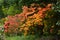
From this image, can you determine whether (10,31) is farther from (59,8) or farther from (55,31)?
(59,8)

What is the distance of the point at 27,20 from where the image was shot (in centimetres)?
1298

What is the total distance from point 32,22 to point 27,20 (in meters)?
0.49

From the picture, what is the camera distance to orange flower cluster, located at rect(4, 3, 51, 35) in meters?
12.6

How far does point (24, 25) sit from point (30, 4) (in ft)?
7.78

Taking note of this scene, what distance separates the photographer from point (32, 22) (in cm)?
1257

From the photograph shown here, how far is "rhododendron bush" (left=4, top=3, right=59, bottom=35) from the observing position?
41.2 feet

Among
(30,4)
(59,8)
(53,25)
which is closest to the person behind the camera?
(59,8)

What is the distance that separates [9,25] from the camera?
14.3 meters

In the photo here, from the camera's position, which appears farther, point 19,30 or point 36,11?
A: point 19,30

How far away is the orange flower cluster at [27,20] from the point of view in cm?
1261

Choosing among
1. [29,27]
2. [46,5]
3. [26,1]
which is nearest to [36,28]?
[29,27]

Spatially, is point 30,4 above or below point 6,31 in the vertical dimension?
above

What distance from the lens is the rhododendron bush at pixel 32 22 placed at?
41.2ft

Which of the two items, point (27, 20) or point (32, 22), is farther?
point (27, 20)
